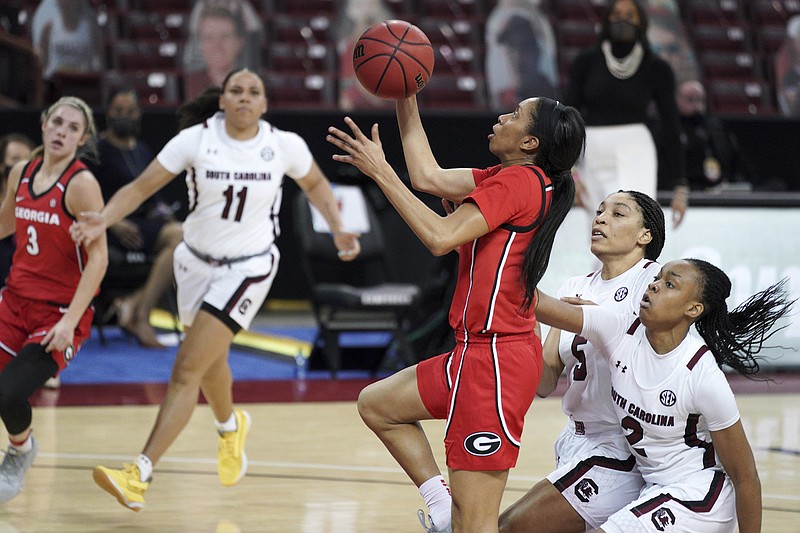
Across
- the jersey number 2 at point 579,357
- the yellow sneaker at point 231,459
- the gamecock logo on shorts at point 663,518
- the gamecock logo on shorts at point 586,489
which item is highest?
the jersey number 2 at point 579,357

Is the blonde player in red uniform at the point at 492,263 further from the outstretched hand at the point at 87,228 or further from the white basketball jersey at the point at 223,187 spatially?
the white basketball jersey at the point at 223,187

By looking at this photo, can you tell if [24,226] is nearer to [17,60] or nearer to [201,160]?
[201,160]

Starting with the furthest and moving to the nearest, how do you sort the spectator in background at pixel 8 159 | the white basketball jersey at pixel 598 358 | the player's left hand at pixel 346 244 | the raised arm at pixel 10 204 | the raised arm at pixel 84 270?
the spectator in background at pixel 8 159
the player's left hand at pixel 346 244
the raised arm at pixel 10 204
the raised arm at pixel 84 270
the white basketball jersey at pixel 598 358

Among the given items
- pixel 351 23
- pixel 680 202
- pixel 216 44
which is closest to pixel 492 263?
pixel 680 202

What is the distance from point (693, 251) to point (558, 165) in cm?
455

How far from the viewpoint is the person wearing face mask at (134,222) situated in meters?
8.72

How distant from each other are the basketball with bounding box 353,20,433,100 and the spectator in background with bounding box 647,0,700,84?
945cm

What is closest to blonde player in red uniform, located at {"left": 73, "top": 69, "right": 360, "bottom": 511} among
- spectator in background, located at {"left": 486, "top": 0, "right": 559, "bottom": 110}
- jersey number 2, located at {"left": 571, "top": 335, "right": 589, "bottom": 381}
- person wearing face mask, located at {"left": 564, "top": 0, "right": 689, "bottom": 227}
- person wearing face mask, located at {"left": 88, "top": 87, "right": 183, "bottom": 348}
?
jersey number 2, located at {"left": 571, "top": 335, "right": 589, "bottom": 381}

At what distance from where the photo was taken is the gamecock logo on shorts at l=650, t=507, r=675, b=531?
3465 millimetres

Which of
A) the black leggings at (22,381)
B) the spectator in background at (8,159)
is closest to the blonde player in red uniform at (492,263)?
the black leggings at (22,381)

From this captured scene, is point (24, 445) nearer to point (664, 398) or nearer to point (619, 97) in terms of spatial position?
point (664, 398)

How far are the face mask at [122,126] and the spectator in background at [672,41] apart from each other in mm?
Result: 6051

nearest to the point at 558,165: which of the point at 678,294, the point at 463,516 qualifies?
the point at 678,294

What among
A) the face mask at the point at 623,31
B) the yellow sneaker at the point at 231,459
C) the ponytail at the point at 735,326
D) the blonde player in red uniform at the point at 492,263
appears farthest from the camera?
the face mask at the point at 623,31
